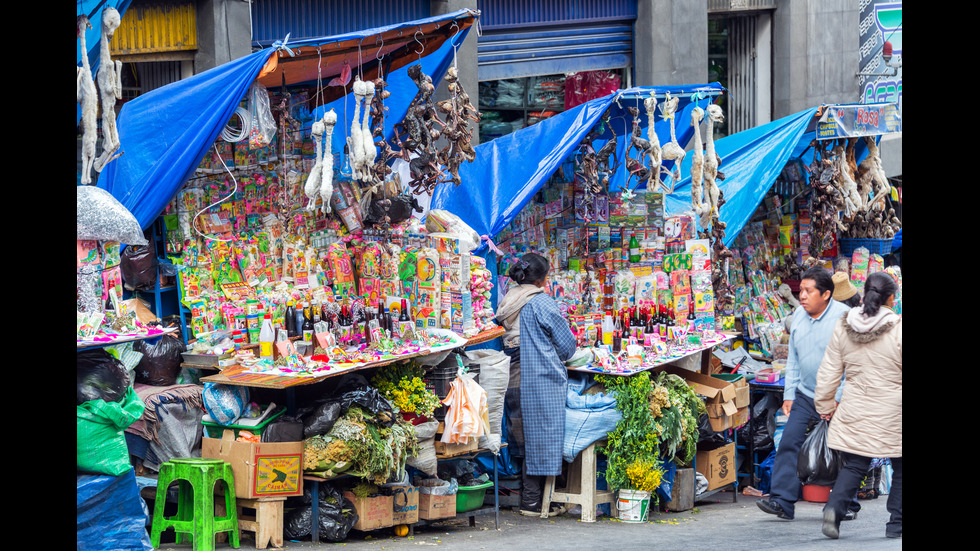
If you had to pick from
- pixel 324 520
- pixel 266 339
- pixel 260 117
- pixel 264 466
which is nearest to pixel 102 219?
pixel 266 339

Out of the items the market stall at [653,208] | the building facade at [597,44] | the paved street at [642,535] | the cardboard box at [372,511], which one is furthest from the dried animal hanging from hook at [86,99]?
the market stall at [653,208]

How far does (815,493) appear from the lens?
986 centimetres

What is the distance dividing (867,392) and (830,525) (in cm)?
84

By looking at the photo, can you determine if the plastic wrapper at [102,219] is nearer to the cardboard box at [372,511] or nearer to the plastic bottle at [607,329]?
the cardboard box at [372,511]

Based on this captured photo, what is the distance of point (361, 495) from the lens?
24.8 ft

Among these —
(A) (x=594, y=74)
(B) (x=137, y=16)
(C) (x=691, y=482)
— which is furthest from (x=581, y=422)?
(A) (x=594, y=74)

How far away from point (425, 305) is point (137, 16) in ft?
10.8

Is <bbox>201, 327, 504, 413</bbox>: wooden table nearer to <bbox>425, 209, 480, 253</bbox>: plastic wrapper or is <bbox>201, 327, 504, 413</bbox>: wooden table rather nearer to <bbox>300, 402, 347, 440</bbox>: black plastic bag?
<bbox>300, 402, 347, 440</bbox>: black plastic bag

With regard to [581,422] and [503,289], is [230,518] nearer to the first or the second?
[581,422]

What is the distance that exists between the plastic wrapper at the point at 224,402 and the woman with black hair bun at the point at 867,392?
137 inches

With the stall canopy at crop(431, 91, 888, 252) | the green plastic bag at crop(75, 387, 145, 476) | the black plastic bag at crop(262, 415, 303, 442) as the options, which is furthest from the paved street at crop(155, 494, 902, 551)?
the stall canopy at crop(431, 91, 888, 252)

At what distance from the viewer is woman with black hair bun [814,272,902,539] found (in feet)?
23.4

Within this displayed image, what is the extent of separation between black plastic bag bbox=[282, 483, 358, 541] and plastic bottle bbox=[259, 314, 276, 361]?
923 mm

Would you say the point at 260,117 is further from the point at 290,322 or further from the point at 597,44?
the point at 597,44
